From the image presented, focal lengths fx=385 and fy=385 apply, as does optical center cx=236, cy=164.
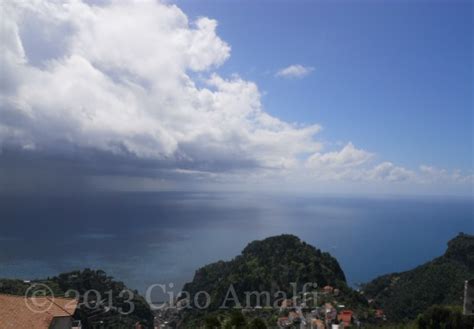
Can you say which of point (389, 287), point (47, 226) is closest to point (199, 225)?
point (47, 226)

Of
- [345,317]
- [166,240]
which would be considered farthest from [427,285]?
[166,240]

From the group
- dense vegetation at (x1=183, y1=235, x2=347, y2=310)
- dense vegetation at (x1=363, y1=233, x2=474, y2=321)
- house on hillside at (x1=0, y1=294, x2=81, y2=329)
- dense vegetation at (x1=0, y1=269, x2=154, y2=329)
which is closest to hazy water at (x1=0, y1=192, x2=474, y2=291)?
dense vegetation at (x1=183, y1=235, x2=347, y2=310)

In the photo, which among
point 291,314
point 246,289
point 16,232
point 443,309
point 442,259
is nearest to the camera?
point 443,309

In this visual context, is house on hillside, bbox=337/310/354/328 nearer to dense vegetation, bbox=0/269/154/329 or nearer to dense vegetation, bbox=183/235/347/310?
dense vegetation, bbox=183/235/347/310

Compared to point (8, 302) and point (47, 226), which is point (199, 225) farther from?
point (8, 302)

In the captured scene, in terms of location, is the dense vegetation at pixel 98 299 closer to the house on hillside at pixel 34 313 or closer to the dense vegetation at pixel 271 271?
the dense vegetation at pixel 271 271

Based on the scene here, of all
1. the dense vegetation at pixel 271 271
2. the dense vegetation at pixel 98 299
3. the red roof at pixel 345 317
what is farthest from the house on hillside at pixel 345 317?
the dense vegetation at pixel 98 299
